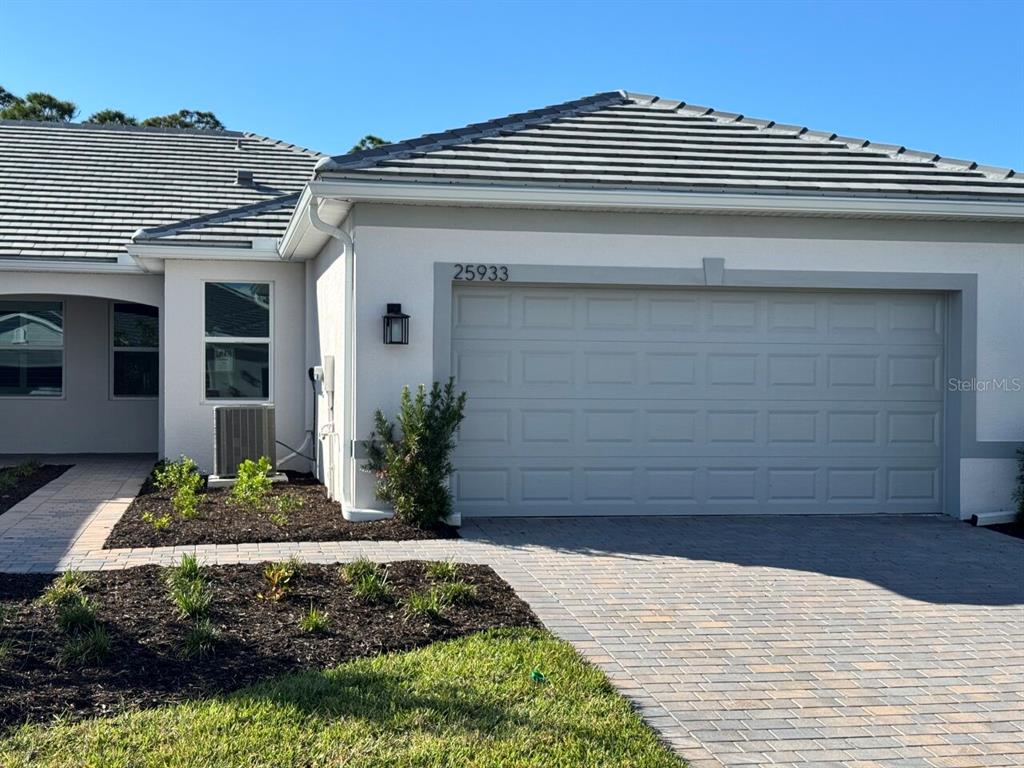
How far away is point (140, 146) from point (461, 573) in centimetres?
1525

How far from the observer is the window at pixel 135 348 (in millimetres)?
17281

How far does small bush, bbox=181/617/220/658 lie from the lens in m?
5.71

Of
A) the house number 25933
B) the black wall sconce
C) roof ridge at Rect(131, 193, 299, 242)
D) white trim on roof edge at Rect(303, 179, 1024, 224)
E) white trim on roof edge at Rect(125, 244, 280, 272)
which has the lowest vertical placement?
the black wall sconce

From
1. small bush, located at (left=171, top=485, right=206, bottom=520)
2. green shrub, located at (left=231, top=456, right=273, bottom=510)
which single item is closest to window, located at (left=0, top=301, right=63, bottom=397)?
green shrub, located at (left=231, top=456, right=273, bottom=510)

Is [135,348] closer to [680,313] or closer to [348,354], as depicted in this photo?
[348,354]

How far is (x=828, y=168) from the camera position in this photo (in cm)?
1101

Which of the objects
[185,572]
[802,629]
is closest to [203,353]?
[185,572]

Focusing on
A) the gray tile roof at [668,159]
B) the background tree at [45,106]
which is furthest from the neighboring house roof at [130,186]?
the background tree at [45,106]

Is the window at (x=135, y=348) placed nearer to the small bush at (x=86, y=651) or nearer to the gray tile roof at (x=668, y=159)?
the gray tile roof at (x=668, y=159)

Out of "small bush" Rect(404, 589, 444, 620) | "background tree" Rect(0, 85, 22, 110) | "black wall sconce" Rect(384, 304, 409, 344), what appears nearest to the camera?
"small bush" Rect(404, 589, 444, 620)

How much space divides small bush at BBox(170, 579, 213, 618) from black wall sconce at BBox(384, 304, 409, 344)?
11.8 ft

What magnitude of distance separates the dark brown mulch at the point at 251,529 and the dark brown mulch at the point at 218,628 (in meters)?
1.42

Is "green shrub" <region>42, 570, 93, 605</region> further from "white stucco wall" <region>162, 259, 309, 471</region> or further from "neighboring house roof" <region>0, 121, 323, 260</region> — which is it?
"neighboring house roof" <region>0, 121, 323, 260</region>

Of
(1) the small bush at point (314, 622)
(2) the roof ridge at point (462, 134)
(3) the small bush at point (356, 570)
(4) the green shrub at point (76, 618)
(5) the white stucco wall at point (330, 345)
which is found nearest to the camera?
(4) the green shrub at point (76, 618)
